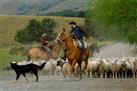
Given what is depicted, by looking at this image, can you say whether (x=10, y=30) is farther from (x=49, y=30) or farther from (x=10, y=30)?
(x=49, y=30)

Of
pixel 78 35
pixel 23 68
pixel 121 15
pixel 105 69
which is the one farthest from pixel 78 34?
pixel 121 15

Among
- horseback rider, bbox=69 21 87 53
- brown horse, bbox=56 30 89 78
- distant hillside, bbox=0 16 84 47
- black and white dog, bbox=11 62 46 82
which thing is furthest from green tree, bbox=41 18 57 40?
black and white dog, bbox=11 62 46 82

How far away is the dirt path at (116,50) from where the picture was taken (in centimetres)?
6021

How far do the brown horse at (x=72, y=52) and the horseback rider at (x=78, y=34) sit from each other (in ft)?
0.87

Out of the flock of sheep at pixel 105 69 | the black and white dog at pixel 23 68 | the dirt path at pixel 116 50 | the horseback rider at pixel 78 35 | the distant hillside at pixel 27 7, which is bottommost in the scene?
the dirt path at pixel 116 50

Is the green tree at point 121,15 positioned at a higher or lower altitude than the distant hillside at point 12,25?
higher

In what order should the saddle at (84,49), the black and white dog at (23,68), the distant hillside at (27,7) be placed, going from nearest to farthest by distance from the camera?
the black and white dog at (23,68) < the saddle at (84,49) < the distant hillside at (27,7)

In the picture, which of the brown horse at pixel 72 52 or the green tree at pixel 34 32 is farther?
the green tree at pixel 34 32

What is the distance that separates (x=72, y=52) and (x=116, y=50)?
2921 cm

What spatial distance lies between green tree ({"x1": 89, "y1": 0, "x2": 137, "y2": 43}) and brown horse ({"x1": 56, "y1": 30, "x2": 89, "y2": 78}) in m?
12.1

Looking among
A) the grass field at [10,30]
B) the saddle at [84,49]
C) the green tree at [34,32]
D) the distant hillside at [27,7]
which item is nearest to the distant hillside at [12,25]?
the grass field at [10,30]

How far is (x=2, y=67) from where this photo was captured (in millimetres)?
45906

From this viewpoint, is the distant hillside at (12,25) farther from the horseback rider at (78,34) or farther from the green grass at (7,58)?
the horseback rider at (78,34)

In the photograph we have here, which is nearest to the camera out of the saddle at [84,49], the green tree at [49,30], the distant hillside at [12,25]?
the saddle at [84,49]
